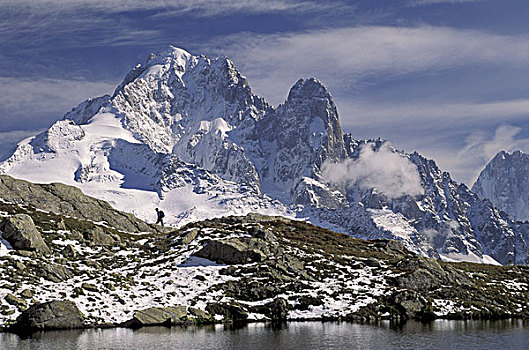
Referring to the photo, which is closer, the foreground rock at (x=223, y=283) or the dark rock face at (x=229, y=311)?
the foreground rock at (x=223, y=283)

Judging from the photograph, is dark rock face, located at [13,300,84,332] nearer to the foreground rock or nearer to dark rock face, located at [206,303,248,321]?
the foreground rock

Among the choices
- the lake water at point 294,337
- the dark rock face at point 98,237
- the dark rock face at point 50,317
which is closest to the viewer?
the lake water at point 294,337

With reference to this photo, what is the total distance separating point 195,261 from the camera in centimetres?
9638

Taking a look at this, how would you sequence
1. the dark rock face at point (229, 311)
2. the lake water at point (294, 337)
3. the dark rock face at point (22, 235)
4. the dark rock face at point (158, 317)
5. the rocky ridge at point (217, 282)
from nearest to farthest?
the lake water at point (294, 337), the dark rock face at point (158, 317), the rocky ridge at point (217, 282), the dark rock face at point (229, 311), the dark rock face at point (22, 235)

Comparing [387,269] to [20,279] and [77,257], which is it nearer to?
[77,257]

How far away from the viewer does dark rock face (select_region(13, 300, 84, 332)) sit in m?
70.0

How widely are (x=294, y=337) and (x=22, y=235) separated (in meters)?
45.2

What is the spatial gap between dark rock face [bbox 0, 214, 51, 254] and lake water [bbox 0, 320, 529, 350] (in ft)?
78.4

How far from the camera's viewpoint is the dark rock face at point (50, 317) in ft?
230

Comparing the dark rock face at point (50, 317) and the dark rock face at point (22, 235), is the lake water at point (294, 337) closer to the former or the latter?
the dark rock face at point (50, 317)

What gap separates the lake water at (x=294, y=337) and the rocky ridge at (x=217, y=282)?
480 cm

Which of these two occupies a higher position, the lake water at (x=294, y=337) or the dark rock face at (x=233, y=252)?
the dark rock face at (x=233, y=252)

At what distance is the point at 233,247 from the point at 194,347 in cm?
3723

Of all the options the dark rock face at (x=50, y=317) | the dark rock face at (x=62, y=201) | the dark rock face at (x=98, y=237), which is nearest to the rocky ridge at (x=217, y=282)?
the dark rock face at (x=50, y=317)
